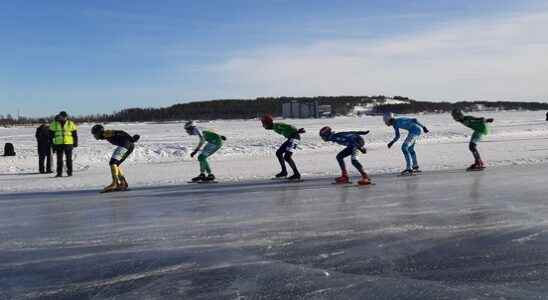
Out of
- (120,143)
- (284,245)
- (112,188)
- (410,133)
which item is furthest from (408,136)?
→ (284,245)

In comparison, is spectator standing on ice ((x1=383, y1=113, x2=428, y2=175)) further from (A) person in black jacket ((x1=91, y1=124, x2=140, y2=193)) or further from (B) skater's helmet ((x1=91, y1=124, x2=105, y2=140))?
(B) skater's helmet ((x1=91, y1=124, x2=105, y2=140))

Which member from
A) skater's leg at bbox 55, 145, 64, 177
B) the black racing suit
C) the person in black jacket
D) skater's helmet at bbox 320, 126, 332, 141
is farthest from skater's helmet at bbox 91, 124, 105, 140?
skater's leg at bbox 55, 145, 64, 177

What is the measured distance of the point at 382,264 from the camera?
13.0 feet

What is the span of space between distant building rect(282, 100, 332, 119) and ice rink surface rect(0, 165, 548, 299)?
59.9m

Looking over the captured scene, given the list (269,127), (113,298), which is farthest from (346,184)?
(113,298)

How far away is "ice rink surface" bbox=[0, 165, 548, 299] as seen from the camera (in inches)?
137

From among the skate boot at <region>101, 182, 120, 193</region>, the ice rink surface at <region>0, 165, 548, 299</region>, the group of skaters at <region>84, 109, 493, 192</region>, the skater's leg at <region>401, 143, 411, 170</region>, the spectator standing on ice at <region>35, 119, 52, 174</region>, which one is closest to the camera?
the ice rink surface at <region>0, 165, 548, 299</region>

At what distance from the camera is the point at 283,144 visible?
33.3 ft

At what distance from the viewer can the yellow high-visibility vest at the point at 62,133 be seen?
39.7 feet

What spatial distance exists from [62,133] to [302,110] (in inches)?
2298

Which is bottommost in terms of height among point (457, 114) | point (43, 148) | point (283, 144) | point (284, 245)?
point (284, 245)

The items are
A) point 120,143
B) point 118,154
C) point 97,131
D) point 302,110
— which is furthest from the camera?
point 302,110

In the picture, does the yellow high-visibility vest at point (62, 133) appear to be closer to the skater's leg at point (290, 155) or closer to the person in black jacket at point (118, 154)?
the person in black jacket at point (118, 154)

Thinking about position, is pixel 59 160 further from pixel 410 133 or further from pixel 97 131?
pixel 410 133
